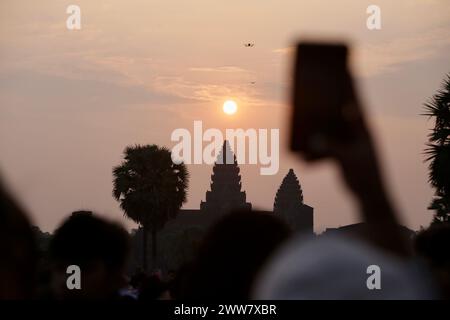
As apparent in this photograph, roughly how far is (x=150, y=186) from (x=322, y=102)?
6959 cm

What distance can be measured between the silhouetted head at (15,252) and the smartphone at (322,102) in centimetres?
67

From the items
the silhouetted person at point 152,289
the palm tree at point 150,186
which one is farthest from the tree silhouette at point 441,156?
the palm tree at point 150,186

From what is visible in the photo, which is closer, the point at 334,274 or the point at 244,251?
the point at 334,274

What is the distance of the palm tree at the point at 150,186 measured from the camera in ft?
235

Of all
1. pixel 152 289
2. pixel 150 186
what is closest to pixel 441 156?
pixel 152 289

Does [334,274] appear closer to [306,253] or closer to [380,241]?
[306,253]

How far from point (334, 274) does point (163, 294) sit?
8.74 metres

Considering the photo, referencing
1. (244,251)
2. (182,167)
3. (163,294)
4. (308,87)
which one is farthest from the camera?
(182,167)

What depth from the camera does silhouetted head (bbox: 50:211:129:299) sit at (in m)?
4.90

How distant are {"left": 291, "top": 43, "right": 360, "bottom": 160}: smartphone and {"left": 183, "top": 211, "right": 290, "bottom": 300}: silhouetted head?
1.41 ft

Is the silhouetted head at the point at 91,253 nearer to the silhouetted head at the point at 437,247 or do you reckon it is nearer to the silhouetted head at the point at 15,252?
the silhouetted head at the point at 437,247

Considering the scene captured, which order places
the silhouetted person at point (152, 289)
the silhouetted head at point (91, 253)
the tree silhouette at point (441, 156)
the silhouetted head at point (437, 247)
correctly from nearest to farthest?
the silhouetted head at point (91, 253) < the silhouetted head at point (437, 247) < the silhouetted person at point (152, 289) < the tree silhouette at point (441, 156)

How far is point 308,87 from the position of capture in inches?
104
